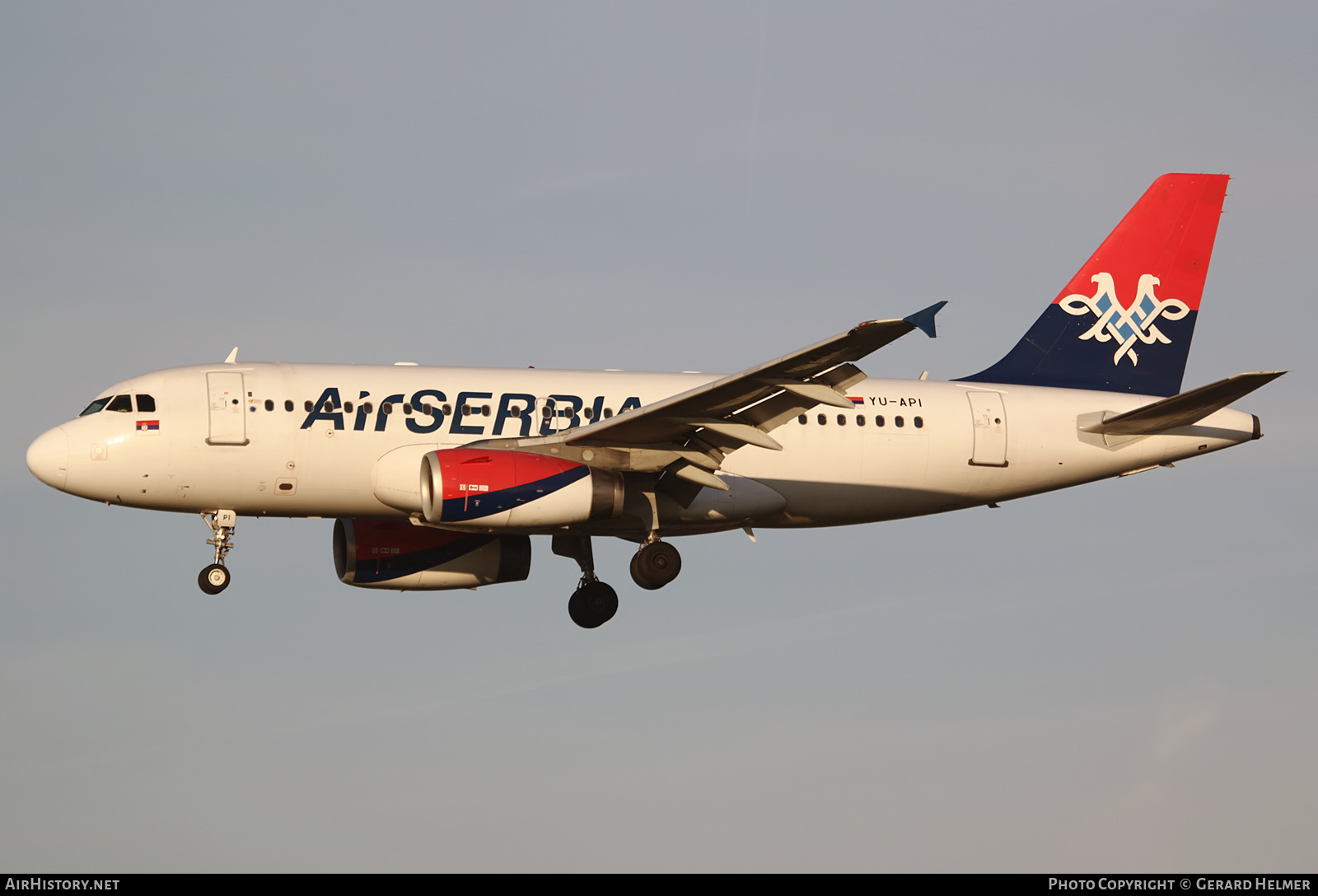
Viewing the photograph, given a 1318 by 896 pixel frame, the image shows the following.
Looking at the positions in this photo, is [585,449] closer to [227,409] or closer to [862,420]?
[862,420]

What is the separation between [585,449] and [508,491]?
186 cm

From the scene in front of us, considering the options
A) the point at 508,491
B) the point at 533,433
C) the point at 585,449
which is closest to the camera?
the point at 508,491

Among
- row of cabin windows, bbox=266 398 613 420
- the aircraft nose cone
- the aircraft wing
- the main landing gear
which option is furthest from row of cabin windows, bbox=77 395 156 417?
the main landing gear

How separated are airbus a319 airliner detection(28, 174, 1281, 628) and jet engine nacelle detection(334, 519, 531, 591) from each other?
38 millimetres

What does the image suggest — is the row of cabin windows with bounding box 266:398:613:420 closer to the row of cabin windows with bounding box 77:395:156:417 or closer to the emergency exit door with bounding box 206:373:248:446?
the emergency exit door with bounding box 206:373:248:446

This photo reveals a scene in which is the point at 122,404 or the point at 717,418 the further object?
the point at 122,404

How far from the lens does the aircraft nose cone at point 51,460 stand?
99.5 ft

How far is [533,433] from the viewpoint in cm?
3162

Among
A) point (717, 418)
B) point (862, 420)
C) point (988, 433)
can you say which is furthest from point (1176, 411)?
point (717, 418)

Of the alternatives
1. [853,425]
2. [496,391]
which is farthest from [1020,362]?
[496,391]

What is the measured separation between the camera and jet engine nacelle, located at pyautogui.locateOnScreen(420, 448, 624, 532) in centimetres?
2894

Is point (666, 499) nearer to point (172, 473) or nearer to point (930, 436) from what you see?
point (930, 436)

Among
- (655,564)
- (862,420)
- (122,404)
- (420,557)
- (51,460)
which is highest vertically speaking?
(122,404)

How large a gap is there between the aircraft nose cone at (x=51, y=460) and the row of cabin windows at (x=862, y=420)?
537 inches
